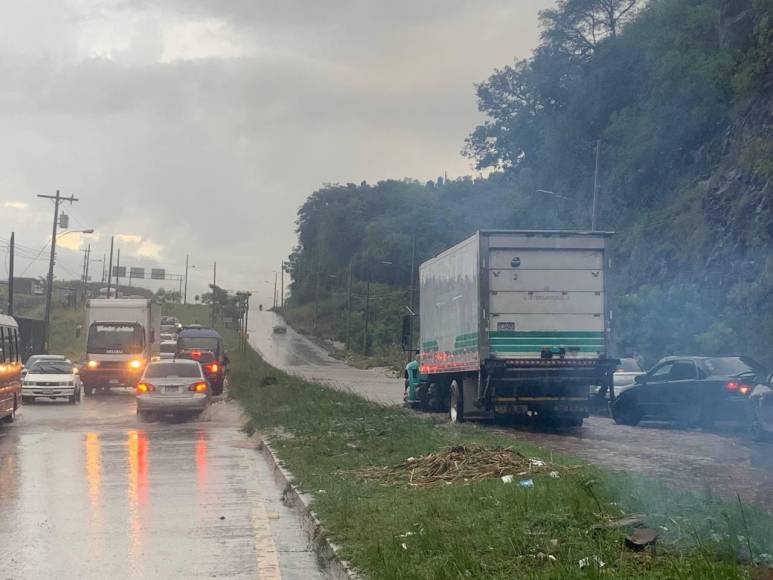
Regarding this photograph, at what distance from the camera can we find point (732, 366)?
17844 millimetres

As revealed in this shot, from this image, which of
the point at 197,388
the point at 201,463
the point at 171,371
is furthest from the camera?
the point at 171,371

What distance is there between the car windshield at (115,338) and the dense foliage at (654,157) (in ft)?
55.9

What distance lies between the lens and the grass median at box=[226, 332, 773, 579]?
19.2 feet

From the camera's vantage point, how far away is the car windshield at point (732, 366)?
688 inches

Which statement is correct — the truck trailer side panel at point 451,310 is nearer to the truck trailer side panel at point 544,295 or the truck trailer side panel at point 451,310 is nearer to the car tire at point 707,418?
the truck trailer side panel at point 544,295

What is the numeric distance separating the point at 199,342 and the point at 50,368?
27.4 feet

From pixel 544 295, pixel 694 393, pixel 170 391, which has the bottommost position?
pixel 170 391

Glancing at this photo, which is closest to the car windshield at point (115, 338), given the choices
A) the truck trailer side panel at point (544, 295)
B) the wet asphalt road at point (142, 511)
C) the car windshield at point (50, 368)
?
the car windshield at point (50, 368)

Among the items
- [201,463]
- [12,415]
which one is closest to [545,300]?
[201,463]

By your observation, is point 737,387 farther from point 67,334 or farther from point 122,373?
point 67,334

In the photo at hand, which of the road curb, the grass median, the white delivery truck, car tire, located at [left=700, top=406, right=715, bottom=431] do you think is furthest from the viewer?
the white delivery truck

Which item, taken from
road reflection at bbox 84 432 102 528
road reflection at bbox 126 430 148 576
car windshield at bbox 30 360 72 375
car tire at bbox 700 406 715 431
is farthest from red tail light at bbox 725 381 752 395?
car windshield at bbox 30 360 72 375

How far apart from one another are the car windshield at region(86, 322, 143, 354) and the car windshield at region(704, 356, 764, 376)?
22.3 meters

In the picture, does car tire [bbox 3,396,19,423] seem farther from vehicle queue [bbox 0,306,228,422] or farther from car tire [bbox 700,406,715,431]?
car tire [bbox 700,406,715,431]
